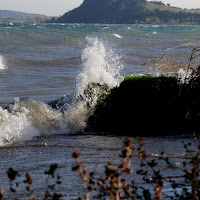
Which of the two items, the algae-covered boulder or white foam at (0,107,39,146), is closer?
the algae-covered boulder

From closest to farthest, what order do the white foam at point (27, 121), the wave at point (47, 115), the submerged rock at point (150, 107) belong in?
the submerged rock at point (150, 107) < the white foam at point (27, 121) < the wave at point (47, 115)

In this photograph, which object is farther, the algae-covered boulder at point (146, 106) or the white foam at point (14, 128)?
the white foam at point (14, 128)

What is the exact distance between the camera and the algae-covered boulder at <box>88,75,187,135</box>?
8.27 m

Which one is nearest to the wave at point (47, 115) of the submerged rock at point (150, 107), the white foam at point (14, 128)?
the white foam at point (14, 128)

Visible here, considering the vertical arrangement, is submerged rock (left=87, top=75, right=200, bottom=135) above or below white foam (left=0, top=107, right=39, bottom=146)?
above

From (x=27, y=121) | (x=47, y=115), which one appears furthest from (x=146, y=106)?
(x=27, y=121)

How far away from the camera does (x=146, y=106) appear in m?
8.45

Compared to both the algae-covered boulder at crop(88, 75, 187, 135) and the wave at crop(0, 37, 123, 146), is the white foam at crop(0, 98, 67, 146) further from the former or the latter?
the algae-covered boulder at crop(88, 75, 187, 135)

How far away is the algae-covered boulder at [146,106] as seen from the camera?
8266 mm

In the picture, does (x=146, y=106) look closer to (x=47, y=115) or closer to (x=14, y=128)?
(x=47, y=115)

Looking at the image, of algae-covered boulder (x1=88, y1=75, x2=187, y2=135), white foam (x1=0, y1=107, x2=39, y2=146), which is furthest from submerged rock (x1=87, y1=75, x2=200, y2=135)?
white foam (x1=0, y1=107, x2=39, y2=146)

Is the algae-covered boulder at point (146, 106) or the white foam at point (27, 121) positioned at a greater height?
the algae-covered boulder at point (146, 106)

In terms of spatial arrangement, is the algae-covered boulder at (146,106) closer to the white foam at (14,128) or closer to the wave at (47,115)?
the wave at (47,115)

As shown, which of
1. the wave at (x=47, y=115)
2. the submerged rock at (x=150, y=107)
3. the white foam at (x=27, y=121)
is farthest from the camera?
the wave at (x=47, y=115)
